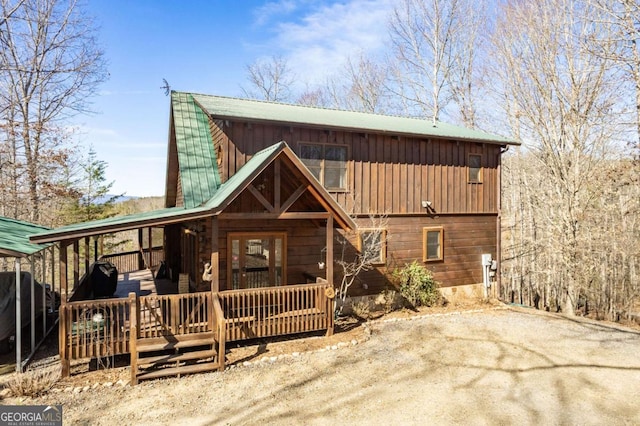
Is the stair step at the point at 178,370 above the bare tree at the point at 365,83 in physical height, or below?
below

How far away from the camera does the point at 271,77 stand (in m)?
32.8

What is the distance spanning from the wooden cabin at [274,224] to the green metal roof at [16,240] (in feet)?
2.40

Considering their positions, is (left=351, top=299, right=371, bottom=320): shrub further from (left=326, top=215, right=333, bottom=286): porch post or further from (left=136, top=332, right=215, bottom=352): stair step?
(left=136, top=332, right=215, bottom=352): stair step

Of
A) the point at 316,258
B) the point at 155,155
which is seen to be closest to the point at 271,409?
the point at 316,258

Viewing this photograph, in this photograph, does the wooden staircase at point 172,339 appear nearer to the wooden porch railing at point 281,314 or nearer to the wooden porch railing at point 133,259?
the wooden porch railing at point 281,314

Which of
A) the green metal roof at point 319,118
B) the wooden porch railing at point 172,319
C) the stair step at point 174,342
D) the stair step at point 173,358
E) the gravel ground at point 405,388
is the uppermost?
the green metal roof at point 319,118

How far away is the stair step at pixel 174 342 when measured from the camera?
705 centimetres

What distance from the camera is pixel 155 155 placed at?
3020 cm

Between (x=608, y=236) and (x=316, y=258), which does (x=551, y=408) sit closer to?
(x=316, y=258)

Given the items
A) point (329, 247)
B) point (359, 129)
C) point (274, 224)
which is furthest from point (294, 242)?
point (359, 129)

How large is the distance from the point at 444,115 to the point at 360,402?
73.0 feet

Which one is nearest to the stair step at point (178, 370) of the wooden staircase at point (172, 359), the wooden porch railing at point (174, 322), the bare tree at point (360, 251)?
the wooden staircase at point (172, 359)

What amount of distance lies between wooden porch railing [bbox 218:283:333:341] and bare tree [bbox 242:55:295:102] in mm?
26311

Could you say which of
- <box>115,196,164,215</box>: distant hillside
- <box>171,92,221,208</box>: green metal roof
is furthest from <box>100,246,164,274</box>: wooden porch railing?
<box>115,196,164,215</box>: distant hillside
